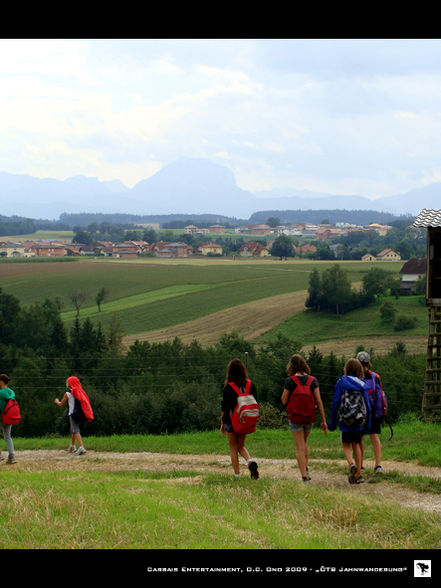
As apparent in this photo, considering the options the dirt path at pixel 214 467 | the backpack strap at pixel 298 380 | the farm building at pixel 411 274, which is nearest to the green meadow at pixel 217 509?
the dirt path at pixel 214 467

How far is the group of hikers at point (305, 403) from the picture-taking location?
8.62 metres

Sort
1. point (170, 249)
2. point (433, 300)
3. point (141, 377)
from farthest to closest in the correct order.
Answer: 1. point (170, 249)
2. point (141, 377)
3. point (433, 300)

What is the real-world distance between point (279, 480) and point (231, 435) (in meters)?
0.86

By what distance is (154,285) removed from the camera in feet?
276

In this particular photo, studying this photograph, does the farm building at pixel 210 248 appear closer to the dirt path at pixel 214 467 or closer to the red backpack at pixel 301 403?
the dirt path at pixel 214 467

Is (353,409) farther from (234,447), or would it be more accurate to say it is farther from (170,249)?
(170,249)

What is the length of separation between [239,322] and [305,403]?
57.0 m

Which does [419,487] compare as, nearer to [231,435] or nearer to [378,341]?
[231,435]

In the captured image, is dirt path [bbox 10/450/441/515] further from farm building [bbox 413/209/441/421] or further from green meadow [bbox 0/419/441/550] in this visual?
farm building [bbox 413/209/441/421]

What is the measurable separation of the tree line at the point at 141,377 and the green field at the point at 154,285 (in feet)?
17.2

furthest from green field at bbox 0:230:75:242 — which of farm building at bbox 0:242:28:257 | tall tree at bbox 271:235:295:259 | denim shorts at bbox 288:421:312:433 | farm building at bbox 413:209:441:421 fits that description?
denim shorts at bbox 288:421:312:433

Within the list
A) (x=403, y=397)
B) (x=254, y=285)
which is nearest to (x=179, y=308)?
(x=254, y=285)

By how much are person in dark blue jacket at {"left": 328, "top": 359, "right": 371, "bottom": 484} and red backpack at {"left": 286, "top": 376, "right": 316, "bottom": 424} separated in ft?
0.97

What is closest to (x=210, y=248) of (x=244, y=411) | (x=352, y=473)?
(x=352, y=473)
